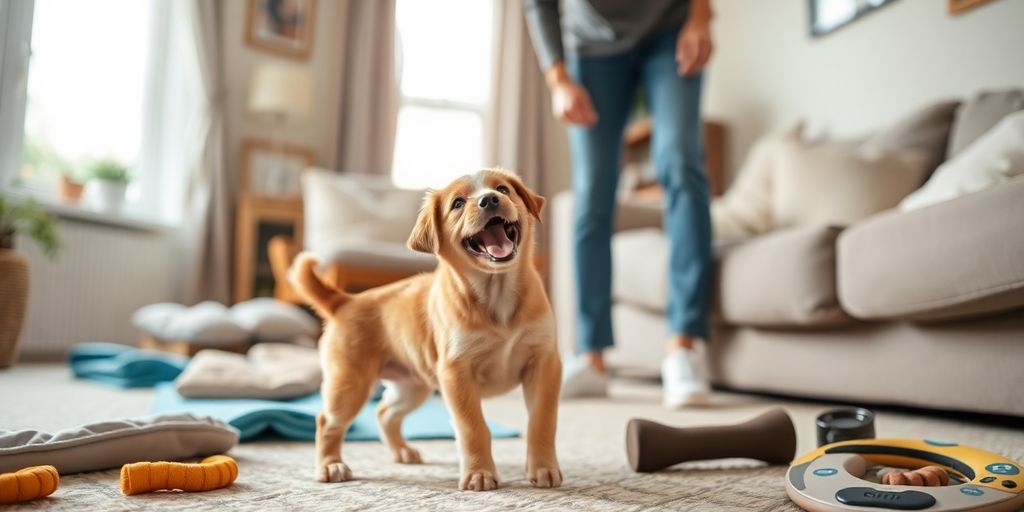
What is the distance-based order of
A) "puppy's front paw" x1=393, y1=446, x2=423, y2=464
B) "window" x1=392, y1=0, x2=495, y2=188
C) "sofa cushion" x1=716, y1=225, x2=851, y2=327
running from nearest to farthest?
1. "puppy's front paw" x1=393, y1=446, x2=423, y2=464
2. "sofa cushion" x1=716, y1=225, x2=851, y2=327
3. "window" x1=392, y1=0, x2=495, y2=188

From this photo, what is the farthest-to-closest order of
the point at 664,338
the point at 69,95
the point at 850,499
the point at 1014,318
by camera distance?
the point at 69,95, the point at 664,338, the point at 1014,318, the point at 850,499

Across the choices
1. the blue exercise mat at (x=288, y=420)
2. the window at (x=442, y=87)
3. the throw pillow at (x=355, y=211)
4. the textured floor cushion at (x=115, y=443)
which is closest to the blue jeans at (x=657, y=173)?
the blue exercise mat at (x=288, y=420)

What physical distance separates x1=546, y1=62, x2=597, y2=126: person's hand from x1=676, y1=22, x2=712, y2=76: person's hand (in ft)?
0.84

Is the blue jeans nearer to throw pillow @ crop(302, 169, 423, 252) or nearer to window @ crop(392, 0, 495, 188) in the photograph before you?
throw pillow @ crop(302, 169, 423, 252)

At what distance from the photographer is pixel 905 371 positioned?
1.53 metres

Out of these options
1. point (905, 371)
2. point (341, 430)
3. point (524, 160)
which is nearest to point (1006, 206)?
point (905, 371)

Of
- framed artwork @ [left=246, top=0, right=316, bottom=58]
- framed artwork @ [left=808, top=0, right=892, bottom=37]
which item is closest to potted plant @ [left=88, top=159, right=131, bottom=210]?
framed artwork @ [left=246, top=0, right=316, bottom=58]

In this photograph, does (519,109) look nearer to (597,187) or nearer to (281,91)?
(281,91)

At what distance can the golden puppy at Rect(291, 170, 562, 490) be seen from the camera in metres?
0.92

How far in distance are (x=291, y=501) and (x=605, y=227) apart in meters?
1.35

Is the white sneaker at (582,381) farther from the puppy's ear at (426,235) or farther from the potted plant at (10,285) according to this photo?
the potted plant at (10,285)

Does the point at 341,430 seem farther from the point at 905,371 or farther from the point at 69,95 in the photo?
the point at 69,95

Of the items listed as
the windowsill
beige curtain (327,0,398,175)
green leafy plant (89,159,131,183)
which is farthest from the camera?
beige curtain (327,0,398,175)

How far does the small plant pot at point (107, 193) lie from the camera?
349 cm
